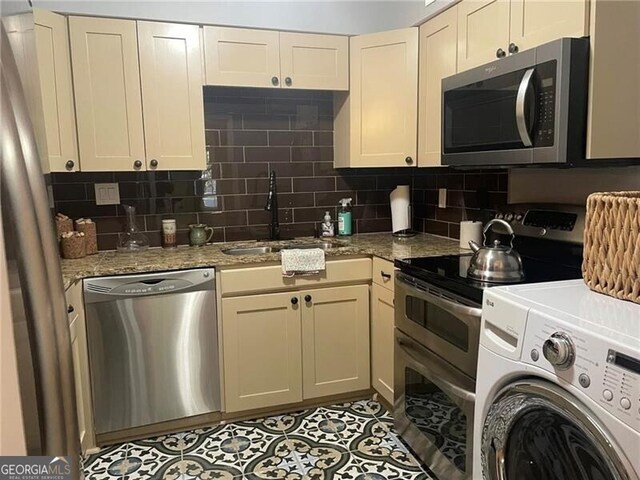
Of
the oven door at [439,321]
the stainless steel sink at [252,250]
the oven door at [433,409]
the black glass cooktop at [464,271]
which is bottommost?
the oven door at [433,409]

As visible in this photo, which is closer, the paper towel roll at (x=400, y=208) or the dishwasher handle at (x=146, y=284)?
the dishwasher handle at (x=146, y=284)

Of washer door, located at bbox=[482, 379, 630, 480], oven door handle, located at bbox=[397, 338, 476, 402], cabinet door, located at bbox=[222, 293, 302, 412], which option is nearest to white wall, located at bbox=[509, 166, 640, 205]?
oven door handle, located at bbox=[397, 338, 476, 402]

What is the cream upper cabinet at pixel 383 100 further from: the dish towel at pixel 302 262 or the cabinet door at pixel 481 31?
the dish towel at pixel 302 262

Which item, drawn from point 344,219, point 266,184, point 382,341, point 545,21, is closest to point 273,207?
point 266,184

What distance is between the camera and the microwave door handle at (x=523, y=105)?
1.77m

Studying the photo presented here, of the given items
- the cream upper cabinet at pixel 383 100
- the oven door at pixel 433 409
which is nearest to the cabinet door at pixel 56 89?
the cream upper cabinet at pixel 383 100

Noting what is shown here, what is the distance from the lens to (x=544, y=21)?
1.85m

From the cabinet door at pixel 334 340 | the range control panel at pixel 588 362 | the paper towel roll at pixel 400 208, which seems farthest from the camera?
the paper towel roll at pixel 400 208

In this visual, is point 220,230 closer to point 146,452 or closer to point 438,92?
point 146,452

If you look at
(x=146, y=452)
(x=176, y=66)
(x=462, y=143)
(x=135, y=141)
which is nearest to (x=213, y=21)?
(x=176, y=66)

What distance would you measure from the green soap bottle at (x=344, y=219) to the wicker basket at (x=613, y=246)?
1.79 m

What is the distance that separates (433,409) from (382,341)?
2.10 feet

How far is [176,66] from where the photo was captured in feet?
8.41

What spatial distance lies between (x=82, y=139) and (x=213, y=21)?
0.95 metres
